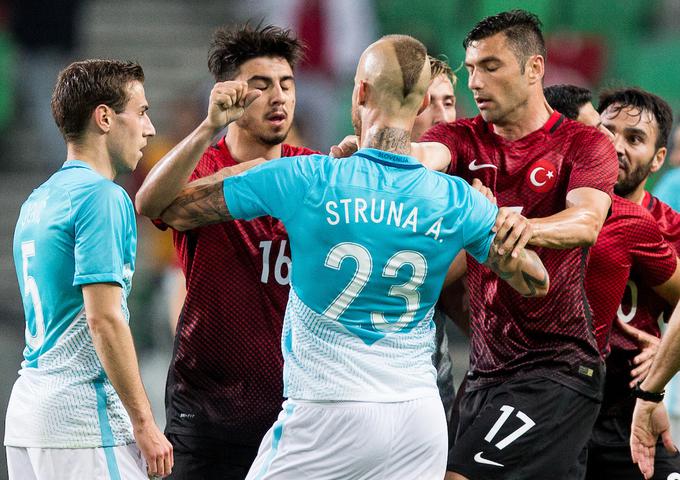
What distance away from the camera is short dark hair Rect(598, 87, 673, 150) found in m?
5.83

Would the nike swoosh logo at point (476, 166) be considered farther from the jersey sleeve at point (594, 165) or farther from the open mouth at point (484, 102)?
the jersey sleeve at point (594, 165)

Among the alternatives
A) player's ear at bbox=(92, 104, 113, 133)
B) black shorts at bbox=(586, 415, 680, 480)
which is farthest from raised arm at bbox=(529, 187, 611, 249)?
player's ear at bbox=(92, 104, 113, 133)

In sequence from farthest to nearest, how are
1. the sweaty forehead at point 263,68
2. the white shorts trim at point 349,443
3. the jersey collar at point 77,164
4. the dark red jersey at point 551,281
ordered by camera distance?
1. the sweaty forehead at point 263,68
2. the dark red jersey at point 551,281
3. the jersey collar at point 77,164
4. the white shorts trim at point 349,443

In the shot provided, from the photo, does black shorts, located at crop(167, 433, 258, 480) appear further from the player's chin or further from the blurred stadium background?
the blurred stadium background

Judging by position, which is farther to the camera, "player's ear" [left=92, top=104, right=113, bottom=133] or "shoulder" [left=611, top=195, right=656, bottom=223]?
"shoulder" [left=611, top=195, right=656, bottom=223]

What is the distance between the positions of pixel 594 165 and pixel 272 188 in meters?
1.57

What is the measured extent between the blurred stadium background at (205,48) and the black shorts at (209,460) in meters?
5.71

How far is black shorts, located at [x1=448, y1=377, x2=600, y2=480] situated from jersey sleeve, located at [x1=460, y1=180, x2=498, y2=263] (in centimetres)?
100

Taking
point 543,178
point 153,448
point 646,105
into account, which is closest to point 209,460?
point 153,448

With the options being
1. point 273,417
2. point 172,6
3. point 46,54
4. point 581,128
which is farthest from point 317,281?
point 172,6

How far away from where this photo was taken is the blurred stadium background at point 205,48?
11.4 metres

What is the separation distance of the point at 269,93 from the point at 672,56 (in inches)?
305

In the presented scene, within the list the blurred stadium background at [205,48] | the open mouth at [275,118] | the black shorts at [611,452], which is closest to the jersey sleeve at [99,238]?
the open mouth at [275,118]

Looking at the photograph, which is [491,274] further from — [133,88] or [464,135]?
[133,88]
